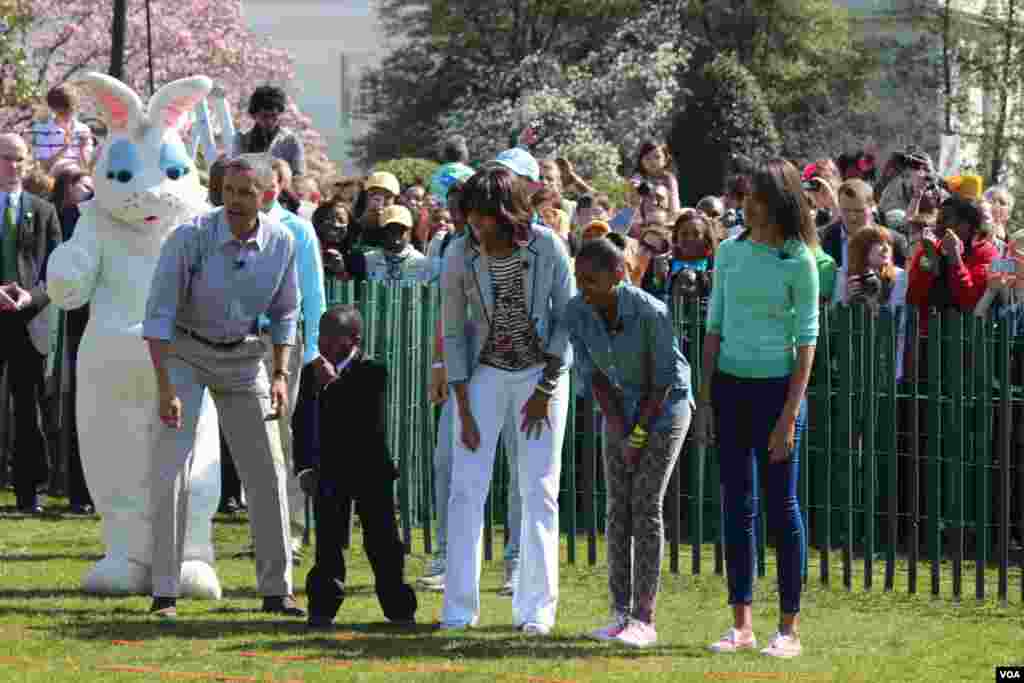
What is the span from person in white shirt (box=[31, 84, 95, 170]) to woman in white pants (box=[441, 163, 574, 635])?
10.2 m

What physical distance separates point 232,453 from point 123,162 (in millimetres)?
1894

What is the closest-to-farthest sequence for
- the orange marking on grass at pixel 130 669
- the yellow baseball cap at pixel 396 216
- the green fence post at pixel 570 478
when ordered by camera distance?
the orange marking on grass at pixel 130 669, the green fence post at pixel 570 478, the yellow baseball cap at pixel 396 216

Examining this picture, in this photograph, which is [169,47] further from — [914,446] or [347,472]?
[347,472]

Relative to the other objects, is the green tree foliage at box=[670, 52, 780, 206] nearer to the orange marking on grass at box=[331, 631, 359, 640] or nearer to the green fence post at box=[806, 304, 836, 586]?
the green fence post at box=[806, 304, 836, 586]

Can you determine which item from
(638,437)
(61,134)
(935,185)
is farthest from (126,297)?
(61,134)

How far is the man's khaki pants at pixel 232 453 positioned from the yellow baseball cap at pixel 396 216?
4.16 metres

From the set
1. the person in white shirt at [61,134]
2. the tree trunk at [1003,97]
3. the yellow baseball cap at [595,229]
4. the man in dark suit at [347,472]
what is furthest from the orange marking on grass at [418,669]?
the tree trunk at [1003,97]

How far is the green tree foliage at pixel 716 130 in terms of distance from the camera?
45688 millimetres

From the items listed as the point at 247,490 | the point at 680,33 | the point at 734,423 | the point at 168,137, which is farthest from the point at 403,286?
the point at 680,33

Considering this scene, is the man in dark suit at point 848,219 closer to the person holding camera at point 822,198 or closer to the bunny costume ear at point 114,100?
the person holding camera at point 822,198

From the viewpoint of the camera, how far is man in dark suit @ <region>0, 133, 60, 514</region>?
46.0 ft

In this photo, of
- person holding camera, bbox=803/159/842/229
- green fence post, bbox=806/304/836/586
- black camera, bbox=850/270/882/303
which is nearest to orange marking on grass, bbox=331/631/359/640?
green fence post, bbox=806/304/836/586

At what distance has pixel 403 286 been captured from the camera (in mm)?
12703

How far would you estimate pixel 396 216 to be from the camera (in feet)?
47.0
